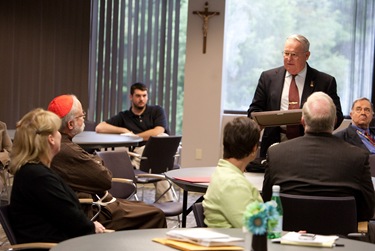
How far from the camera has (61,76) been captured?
10.9 m

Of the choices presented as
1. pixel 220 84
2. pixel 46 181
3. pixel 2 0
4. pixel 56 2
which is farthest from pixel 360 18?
pixel 46 181

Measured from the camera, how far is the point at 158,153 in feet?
24.4

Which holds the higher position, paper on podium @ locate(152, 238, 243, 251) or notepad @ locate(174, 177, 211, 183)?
paper on podium @ locate(152, 238, 243, 251)

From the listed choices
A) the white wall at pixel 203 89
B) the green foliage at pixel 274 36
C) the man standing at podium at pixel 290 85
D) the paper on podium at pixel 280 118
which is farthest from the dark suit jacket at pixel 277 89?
the green foliage at pixel 274 36

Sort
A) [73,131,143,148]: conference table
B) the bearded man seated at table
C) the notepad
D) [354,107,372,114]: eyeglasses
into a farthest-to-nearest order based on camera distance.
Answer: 1. [354,107,372,114]: eyeglasses
2. [73,131,143,148]: conference table
3. the notepad
4. the bearded man seated at table

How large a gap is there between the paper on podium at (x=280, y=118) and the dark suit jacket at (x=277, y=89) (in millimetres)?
414

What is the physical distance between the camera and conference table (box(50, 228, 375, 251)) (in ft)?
9.15

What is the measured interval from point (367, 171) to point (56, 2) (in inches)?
304

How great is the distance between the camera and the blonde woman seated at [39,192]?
3555 millimetres

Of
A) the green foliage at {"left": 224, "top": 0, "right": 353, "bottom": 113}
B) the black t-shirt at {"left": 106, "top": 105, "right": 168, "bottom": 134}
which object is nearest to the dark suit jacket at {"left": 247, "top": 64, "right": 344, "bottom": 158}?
the black t-shirt at {"left": 106, "top": 105, "right": 168, "bottom": 134}

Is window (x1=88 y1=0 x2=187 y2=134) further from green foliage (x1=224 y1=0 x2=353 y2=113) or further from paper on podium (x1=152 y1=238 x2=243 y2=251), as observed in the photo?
paper on podium (x1=152 y1=238 x2=243 y2=251)

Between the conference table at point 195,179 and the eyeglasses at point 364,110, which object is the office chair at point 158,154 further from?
the conference table at point 195,179

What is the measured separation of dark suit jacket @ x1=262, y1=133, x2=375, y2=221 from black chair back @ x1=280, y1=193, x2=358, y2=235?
0.67 feet

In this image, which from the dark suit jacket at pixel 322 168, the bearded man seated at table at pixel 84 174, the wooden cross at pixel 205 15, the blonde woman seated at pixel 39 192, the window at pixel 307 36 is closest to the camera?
the blonde woman seated at pixel 39 192
